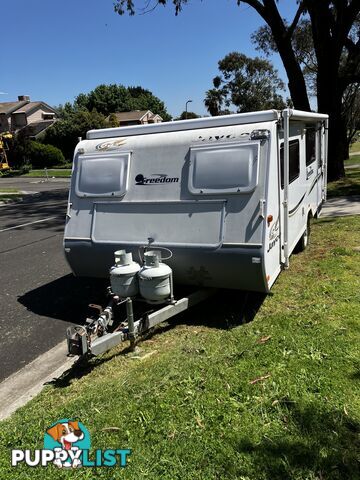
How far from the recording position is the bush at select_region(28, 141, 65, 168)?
44.8m

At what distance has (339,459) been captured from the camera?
9.30 feet

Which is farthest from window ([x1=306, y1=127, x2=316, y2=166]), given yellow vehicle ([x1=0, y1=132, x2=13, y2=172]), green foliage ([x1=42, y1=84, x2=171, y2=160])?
green foliage ([x1=42, y1=84, x2=171, y2=160])

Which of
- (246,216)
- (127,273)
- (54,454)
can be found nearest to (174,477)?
(54,454)

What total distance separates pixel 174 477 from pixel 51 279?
5287 mm

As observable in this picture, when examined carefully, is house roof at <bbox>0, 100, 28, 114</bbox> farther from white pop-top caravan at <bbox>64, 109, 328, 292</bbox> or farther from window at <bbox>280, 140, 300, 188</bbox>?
window at <bbox>280, 140, 300, 188</bbox>

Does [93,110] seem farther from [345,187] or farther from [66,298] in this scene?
[66,298]

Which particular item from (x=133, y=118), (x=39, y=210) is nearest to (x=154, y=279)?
(x=39, y=210)

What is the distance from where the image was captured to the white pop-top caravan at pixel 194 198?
4.73 metres

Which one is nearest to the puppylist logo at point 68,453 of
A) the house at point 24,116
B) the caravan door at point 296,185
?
the caravan door at point 296,185

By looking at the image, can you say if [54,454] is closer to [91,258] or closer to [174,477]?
[174,477]

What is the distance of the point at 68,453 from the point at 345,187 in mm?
14225

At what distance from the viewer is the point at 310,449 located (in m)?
2.94

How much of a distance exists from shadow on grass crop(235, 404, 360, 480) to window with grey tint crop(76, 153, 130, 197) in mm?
3444

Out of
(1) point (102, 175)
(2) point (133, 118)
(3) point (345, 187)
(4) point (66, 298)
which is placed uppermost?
(2) point (133, 118)
